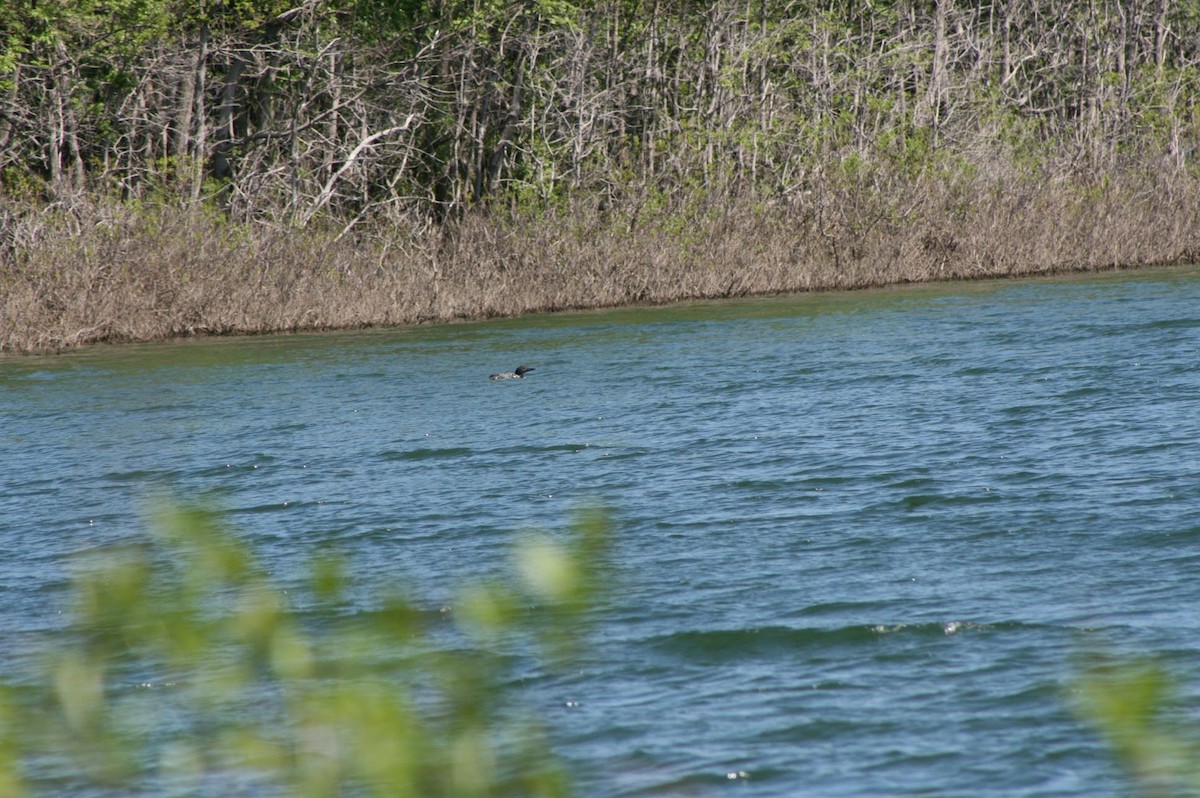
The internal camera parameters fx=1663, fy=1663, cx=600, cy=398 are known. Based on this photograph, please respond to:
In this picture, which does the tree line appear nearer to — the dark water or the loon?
the dark water

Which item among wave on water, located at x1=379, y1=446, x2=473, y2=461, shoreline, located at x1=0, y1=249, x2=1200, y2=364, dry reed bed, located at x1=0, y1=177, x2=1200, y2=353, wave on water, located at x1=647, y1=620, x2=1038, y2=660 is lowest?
shoreline, located at x1=0, y1=249, x2=1200, y2=364

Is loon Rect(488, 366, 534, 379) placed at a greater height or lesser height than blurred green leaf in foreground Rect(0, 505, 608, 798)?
lesser

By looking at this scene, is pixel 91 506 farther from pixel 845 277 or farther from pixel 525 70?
pixel 525 70

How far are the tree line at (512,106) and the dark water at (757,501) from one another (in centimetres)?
941

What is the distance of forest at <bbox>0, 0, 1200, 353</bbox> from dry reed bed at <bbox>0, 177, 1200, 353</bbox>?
5 cm

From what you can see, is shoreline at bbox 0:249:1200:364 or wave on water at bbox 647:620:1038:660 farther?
shoreline at bbox 0:249:1200:364

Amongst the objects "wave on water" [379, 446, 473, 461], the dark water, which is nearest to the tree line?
the dark water

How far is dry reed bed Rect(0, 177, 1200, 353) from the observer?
984 inches

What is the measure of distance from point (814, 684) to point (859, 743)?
790mm

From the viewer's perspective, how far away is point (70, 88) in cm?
3114

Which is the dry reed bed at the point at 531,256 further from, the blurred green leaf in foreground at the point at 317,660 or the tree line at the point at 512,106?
the blurred green leaf in foreground at the point at 317,660

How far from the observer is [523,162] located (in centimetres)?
3538

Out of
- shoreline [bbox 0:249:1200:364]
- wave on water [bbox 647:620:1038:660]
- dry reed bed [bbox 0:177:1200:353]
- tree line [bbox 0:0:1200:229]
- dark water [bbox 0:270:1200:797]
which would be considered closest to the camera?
dark water [bbox 0:270:1200:797]

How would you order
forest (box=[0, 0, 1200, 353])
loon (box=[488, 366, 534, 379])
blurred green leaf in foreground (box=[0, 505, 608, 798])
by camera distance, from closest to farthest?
blurred green leaf in foreground (box=[0, 505, 608, 798]) < loon (box=[488, 366, 534, 379]) < forest (box=[0, 0, 1200, 353])
